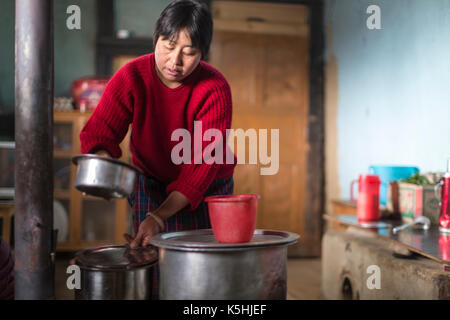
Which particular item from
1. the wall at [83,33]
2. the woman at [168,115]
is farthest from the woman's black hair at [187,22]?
the wall at [83,33]

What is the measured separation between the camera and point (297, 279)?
3857mm

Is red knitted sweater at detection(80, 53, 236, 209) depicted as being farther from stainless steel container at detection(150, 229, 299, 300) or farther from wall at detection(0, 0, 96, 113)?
wall at detection(0, 0, 96, 113)

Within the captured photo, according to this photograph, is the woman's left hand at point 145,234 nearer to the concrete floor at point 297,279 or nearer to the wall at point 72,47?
the concrete floor at point 297,279

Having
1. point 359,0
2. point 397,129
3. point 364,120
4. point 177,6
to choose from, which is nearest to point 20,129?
point 177,6

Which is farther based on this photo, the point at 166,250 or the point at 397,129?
the point at 397,129

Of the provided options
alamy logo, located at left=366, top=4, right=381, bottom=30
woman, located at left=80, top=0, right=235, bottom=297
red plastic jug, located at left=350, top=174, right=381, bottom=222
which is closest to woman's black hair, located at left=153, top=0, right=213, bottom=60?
woman, located at left=80, top=0, right=235, bottom=297

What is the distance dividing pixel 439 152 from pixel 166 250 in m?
2.27

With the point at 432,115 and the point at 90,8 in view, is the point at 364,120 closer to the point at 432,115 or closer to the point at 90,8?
the point at 432,115

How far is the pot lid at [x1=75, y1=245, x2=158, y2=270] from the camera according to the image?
1041mm

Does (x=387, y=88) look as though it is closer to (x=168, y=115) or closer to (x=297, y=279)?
(x=297, y=279)

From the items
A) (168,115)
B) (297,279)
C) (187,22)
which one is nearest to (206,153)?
(168,115)

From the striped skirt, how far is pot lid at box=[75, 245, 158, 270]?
0.50 metres

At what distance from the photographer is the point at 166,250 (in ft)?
3.29
